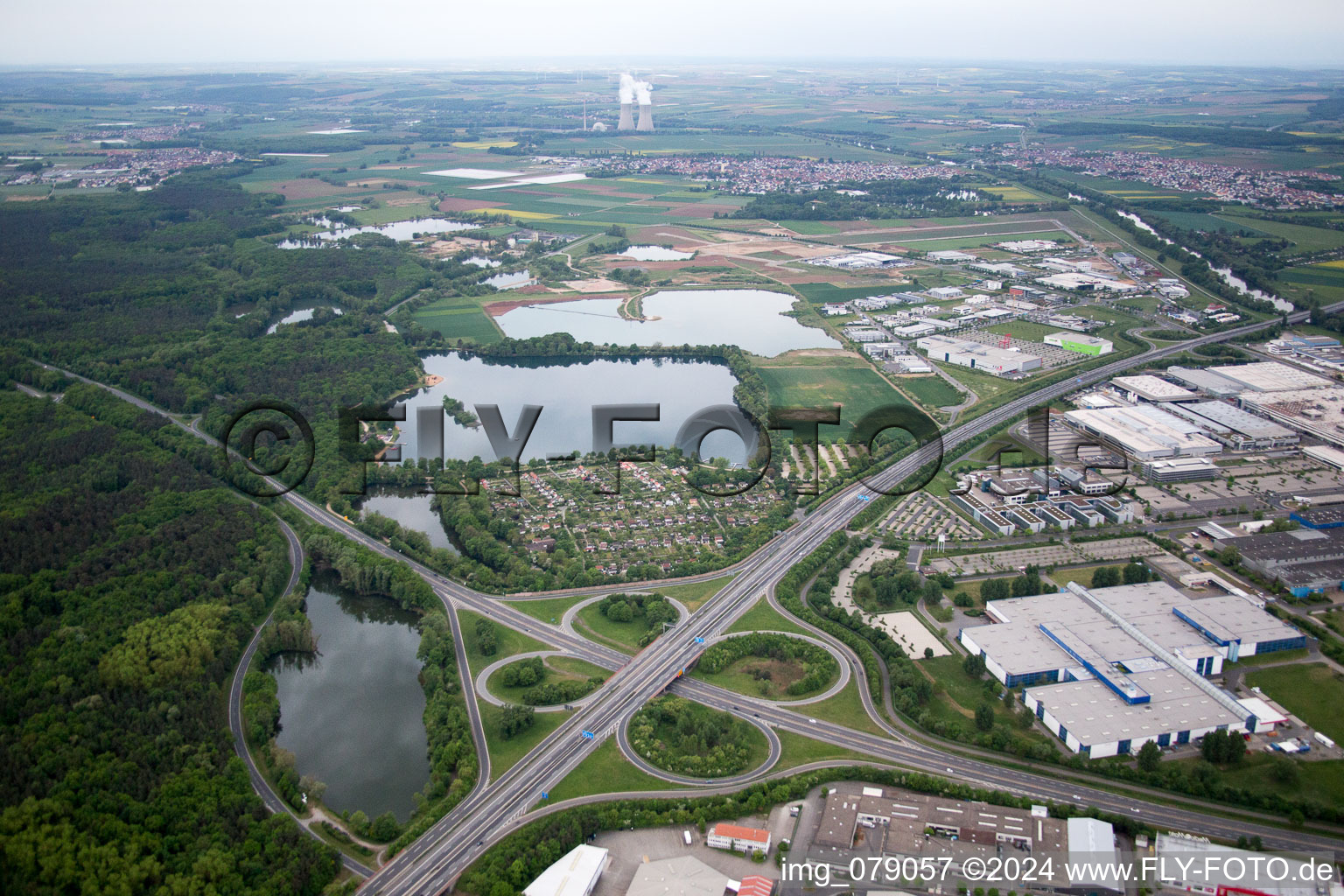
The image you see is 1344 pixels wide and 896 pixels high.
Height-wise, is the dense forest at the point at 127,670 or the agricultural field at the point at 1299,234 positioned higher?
the agricultural field at the point at 1299,234

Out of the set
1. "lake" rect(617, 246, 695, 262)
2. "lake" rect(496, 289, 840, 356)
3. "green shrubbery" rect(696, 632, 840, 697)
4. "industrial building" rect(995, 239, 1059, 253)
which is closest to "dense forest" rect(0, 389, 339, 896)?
"green shrubbery" rect(696, 632, 840, 697)

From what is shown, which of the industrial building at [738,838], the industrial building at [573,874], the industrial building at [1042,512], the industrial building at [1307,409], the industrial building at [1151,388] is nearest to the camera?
the industrial building at [573,874]

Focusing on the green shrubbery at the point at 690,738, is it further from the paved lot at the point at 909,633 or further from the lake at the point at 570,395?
the lake at the point at 570,395

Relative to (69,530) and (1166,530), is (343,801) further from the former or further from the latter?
(1166,530)

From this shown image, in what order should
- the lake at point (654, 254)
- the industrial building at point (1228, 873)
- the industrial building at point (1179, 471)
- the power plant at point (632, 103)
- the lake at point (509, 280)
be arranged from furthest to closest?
the power plant at point (632, 103)
the lake at point (654, 254)
the lake at point (509, 280)
the industrial building at point (1179, 471)
the industrial building at point (1228, 873)

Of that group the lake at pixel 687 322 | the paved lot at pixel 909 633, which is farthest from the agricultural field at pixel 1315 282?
the paved lot at pixel 909 633

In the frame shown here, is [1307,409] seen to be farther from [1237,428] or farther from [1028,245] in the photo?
[1028,245]

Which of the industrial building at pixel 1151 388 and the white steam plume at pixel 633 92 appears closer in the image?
the industrial building at pixel 1151 388

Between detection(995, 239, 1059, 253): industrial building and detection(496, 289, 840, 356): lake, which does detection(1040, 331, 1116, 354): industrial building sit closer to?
detection(496, 289, 840, 356): lake
